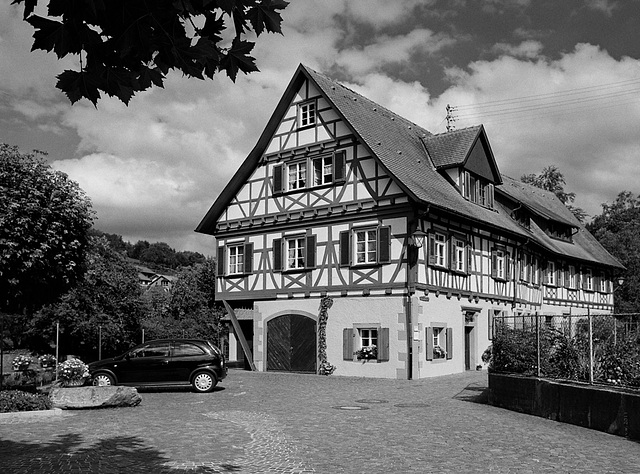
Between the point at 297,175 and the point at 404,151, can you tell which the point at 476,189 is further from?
the point at 297,175

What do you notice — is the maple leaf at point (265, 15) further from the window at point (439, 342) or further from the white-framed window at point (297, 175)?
the white-framed window at point (297, 175)

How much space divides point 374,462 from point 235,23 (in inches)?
256

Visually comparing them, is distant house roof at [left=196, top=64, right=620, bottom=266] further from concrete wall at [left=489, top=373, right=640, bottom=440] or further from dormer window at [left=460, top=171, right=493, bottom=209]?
concrete wall at [left=489, top=373, right=640, bottom=440]

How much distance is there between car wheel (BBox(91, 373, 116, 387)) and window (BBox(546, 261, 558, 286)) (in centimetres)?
2393

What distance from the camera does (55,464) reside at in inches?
→ 362

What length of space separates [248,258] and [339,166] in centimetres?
594

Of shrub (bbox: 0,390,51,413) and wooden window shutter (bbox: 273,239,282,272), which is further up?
wooden window shutter (bbox: 273,239,282,272)

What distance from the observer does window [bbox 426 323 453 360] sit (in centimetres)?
2462

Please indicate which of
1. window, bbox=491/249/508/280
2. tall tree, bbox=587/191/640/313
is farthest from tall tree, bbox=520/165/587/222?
window, bbox=491/249/508/280

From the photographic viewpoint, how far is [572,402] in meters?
13.2

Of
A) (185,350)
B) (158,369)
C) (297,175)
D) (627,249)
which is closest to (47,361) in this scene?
(158,369)

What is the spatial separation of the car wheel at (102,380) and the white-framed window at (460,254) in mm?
13031

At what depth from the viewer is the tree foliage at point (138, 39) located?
4.42 m

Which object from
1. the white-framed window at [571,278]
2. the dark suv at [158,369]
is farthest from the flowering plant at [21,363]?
the white-framed window at [571,278]
